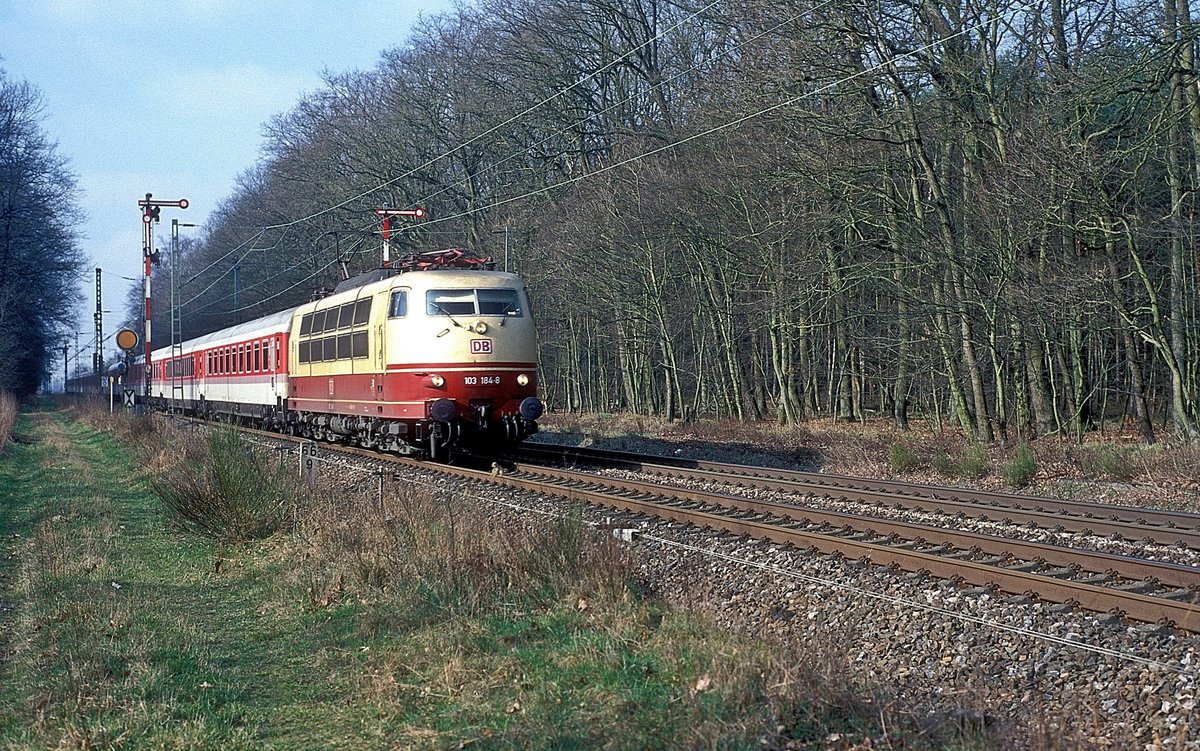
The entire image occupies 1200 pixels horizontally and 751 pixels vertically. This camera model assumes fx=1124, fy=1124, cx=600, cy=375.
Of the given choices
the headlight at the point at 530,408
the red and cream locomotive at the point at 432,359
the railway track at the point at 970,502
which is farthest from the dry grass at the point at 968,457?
the red and cream locomotive at the point at 432,359

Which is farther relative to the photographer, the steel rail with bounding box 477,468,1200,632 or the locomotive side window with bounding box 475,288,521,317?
the locomotive side window with bounding box 475,288,521,317

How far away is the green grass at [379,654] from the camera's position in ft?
17.9

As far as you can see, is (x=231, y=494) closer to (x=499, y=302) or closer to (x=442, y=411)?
(x=442, y=411)

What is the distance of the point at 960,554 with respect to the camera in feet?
31.4

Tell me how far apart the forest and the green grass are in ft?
40.9

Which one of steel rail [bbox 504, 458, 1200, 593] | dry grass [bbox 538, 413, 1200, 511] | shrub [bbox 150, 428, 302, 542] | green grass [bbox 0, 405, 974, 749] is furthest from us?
dry grass [bbox 538, 413, 1200, 511]

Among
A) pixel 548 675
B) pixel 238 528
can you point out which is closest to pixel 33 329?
pixel 238 528

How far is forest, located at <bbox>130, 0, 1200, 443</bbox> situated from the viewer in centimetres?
1841

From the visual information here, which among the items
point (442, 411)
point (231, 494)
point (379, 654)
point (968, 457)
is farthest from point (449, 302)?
point (379, 654)

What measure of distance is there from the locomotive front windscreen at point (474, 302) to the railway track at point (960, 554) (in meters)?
4.38

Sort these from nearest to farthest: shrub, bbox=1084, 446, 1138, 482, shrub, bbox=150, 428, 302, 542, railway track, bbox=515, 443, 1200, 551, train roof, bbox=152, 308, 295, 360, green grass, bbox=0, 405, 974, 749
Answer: green grass, bbox=0, 405, 974, 749, railway track, bbox=515, 443, 1200, 551, shrub, bbox=150, 428, 302, 542, shrub, bbox=1084, 446, 1138, 482, train roof, bbox=152, 308, 295, 360

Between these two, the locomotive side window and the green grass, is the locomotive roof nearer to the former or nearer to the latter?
the locomotive side window

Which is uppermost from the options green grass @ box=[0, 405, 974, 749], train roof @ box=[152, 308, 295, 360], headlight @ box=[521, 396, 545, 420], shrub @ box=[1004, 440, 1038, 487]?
train roof @ box=[152, 308, 295, 360]

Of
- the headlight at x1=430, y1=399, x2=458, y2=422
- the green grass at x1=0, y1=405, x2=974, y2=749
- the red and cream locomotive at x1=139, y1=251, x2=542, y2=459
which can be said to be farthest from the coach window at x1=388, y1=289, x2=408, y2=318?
the green grass at x1=0, y1=405, x2=974, y2=749
